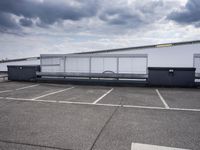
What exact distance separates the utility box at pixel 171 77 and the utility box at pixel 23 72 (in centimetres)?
790

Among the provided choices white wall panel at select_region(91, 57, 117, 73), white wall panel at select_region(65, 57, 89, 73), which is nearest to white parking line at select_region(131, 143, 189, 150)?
white wall panel at select_region(91, 57, 117, 73)

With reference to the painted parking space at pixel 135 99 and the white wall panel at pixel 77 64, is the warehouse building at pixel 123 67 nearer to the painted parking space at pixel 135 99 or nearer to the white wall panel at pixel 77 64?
the white wall panel at pixel 77 64

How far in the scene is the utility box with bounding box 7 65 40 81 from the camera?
1127 centimetres

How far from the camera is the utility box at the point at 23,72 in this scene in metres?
11.3

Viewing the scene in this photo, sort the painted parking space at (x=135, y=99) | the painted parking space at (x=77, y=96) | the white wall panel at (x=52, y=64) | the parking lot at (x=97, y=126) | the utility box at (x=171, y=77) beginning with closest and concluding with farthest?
the parking lot at (x=97, y=126)
the painted parking space at (x=135, y=99)
the painted parking space at (x=77, y=96)
the utility box at (x=171, y=77)
the white wall panel at (x=52, y=64)

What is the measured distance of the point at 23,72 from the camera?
454 inches

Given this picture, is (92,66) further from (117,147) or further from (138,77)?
(117,147)

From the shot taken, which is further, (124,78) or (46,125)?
(124,78)

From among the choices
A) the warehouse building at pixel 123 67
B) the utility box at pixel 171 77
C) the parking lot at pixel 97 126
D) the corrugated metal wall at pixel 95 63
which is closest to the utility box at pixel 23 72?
the warehouse building at pixel 123 67

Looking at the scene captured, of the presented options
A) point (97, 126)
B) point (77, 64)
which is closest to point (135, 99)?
point (97, 126)

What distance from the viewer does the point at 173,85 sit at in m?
9.20

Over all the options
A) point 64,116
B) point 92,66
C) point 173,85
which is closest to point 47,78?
point 92,66

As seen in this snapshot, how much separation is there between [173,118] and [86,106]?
2605 millimetres

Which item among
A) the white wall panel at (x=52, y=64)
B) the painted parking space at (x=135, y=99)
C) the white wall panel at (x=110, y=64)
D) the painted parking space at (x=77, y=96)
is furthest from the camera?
the white wall panel at (x=52, y=64)
